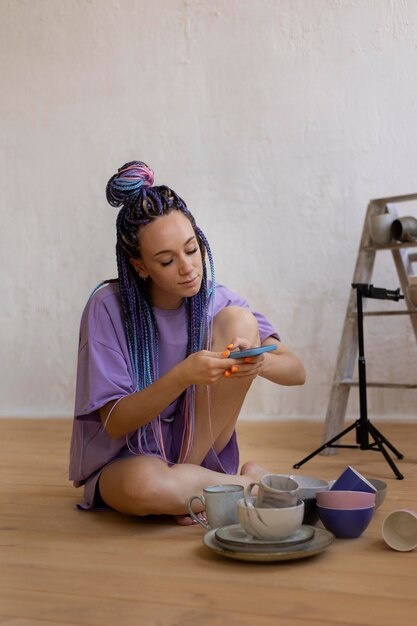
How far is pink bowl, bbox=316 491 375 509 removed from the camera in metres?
1.66

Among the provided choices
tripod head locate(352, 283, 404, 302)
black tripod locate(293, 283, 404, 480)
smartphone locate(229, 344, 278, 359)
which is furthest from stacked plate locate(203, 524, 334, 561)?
tripod head locate(352, 283, 404, 302)

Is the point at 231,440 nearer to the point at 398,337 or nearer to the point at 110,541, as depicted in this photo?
the point at 110,541

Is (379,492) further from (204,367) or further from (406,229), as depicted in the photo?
(406,229)

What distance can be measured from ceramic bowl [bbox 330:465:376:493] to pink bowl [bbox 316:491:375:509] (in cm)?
8

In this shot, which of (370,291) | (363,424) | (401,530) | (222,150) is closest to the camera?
(401,530)

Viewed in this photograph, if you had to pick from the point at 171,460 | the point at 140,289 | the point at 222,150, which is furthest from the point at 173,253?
the point at 222,150

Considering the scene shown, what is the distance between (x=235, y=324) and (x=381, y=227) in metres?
1.37

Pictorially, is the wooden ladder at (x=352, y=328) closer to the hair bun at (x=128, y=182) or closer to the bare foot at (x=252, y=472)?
the bare foot at (x=252, y=472)

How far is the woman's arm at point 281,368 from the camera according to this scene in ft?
6.28

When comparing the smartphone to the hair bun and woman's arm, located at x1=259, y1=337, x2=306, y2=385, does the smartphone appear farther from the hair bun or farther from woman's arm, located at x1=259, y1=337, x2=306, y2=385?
the hair bun

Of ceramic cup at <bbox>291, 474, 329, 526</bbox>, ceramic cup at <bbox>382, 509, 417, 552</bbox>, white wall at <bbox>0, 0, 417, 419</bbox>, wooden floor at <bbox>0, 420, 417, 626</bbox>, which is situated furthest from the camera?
white wall at <bbox>0, 0, 417, 419</bbox>

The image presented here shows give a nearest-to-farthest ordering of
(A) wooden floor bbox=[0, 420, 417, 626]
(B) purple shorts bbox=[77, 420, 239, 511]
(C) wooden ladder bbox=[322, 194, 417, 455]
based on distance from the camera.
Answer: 1. (A) wooden floor bbox=[0, 420, 417, 626]
2. (B) purple shorts bbox=[77, 420, 239, 511]
3. (C) wooden ladder bbox=[322, 194, 417, 455]

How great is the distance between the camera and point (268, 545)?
148 cm

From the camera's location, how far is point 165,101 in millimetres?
4219
